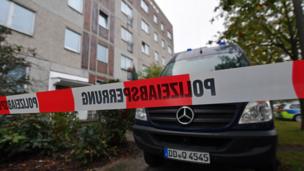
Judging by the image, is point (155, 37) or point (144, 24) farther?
point (155, 37)

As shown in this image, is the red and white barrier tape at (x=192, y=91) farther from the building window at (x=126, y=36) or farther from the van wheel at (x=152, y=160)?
the building window at (x=126, y=36)

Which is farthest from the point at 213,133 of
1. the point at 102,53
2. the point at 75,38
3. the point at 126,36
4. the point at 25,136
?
the point at 126,36

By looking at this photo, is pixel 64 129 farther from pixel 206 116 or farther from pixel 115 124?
pixel 206 116

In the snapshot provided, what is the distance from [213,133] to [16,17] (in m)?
11.0

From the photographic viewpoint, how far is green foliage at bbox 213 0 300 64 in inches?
259

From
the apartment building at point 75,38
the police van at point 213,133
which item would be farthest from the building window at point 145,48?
the police van at point 213,133

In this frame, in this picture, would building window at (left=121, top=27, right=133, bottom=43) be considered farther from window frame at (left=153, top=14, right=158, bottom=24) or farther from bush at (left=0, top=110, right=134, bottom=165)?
bush at (left=0, top=110, right=134, bottom=165)

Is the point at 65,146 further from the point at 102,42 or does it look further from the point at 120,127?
the point at 102,42

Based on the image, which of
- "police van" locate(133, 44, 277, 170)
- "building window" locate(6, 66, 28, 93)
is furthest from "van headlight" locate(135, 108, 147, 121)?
"building window" locate(6, 66, 28, 93)

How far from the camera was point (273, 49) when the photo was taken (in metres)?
7.92

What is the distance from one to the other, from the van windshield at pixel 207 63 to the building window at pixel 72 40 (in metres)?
10.1

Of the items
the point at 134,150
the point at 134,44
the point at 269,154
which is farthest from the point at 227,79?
the point at 134,44

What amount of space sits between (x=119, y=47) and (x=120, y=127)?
14332mm

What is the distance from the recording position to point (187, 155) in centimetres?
205
